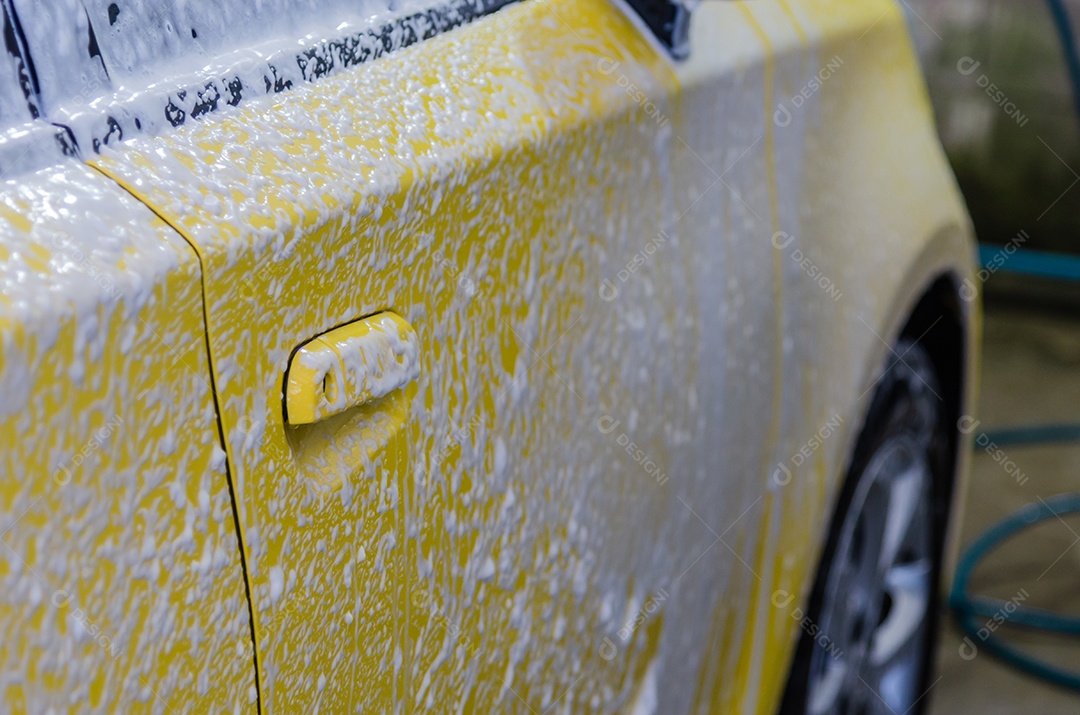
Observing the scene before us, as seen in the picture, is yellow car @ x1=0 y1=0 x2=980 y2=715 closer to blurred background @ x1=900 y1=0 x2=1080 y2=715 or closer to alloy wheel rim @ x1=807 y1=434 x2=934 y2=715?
alloy wheel rim @ x1=807 y1=434 x2=934 y2=715

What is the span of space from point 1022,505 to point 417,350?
3047 millimetres

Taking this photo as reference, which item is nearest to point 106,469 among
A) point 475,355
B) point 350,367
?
point 350,367

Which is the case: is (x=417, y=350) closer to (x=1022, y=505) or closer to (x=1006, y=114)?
(x=1022, y=505)

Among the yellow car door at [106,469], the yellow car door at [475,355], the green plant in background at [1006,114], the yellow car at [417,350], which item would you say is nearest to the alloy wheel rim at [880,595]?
the yellow car at [417,350]

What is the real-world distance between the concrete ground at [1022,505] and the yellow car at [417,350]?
4.74 ft

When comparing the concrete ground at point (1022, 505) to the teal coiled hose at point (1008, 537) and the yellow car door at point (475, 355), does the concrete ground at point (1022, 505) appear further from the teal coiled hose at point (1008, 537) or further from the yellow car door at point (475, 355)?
the yellow car door at point (475, 355)

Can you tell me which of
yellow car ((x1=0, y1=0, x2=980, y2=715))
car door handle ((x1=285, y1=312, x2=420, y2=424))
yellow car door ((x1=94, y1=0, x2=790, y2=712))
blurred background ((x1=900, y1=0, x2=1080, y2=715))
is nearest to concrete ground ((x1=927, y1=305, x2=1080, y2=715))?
blurred background ((x1=900, y1=0, x2=1080, y2=715))

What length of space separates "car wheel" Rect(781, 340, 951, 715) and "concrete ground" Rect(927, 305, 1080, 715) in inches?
23.0

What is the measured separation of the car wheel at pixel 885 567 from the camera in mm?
1731

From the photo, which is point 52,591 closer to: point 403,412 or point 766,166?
point 403,412

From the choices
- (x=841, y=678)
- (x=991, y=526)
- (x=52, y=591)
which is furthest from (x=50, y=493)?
(x=991, y=526)

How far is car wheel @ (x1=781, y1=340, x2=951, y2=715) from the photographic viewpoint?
5.68ft

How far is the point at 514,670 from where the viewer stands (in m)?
0.99

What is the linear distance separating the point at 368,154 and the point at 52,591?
0.37 metres
